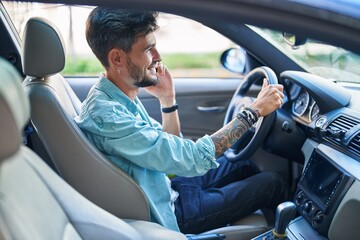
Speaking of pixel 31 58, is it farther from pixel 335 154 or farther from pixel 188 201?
pixel 335 154

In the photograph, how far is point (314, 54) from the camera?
237 centimetres

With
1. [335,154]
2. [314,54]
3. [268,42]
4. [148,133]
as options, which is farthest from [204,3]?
[314,54]

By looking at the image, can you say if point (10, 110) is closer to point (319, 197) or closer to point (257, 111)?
point (257, 111)

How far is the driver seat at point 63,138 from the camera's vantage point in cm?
164

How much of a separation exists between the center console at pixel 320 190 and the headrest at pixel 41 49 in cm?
99

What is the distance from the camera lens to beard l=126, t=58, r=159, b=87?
1.78 meters

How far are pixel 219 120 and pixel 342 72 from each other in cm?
76

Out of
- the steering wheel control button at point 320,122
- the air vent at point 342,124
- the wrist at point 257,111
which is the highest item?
the wrist at point 257,111

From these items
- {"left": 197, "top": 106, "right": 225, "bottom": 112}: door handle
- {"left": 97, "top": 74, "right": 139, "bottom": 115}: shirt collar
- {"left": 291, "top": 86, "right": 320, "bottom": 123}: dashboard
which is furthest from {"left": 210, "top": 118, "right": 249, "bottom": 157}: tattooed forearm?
{"left": 197, "top": 106, "right": 225, "bottom": 112}: door handle

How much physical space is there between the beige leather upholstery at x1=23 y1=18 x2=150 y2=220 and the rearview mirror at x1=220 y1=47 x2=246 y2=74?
1.21 m

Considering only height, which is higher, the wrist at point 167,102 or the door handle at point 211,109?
the wrist at point 167,102

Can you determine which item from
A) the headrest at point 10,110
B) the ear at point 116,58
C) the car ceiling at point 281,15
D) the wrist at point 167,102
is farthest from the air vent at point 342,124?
the headrest at point 10,110

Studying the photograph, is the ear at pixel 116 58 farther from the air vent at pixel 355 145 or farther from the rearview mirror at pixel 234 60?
the rearview mirror at pixel 234 60

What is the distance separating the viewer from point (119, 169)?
5.54 feet
